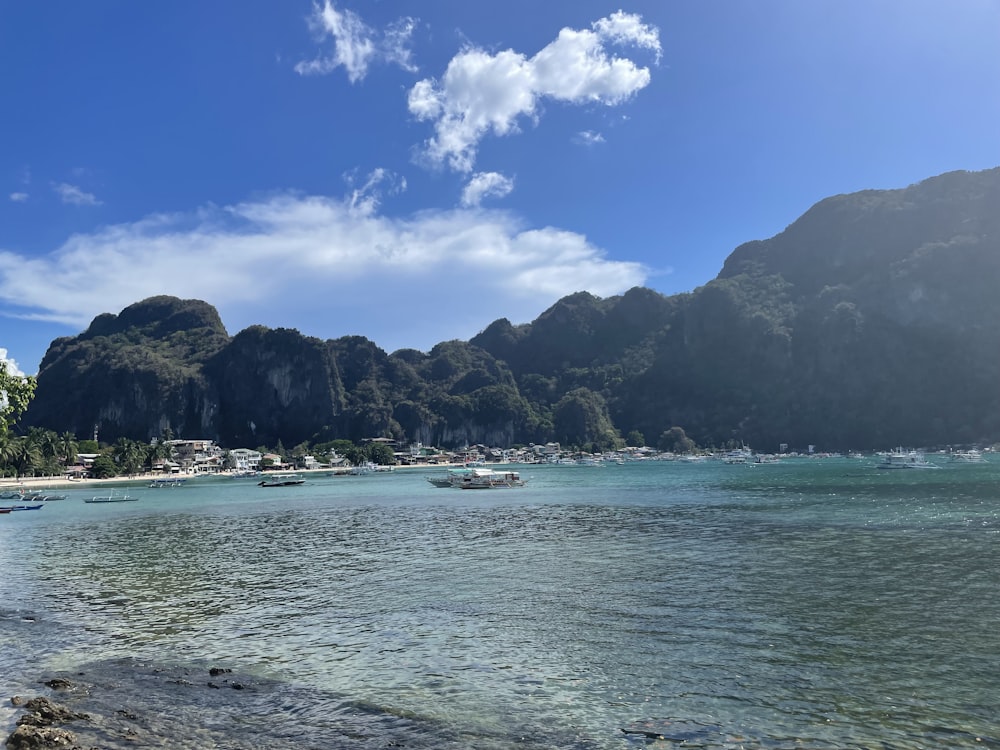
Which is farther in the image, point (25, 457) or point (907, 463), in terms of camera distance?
point (25, 457)

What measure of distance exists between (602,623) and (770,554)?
38.8 feet

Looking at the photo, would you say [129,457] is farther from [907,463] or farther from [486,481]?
[907,463]

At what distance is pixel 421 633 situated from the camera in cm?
1502

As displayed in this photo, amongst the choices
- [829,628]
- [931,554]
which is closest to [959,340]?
[931,554]

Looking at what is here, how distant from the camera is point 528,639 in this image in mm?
14461

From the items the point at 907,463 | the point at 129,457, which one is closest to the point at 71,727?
the point at 907,463

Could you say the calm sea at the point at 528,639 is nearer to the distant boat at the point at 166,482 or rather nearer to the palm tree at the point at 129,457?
the distant boat at the point at 166,482

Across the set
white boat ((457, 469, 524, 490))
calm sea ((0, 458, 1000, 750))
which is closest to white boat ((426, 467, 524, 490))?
white boat ((457, 469, 524, 490))

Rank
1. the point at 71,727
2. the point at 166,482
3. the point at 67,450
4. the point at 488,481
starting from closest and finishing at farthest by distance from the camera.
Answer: the point at 71,727 → the point at 488,481 → the point at 166,482 → the point at 67,450

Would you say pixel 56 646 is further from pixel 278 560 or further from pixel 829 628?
pixel 829 628

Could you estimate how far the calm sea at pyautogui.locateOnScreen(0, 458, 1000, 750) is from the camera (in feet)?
31.9

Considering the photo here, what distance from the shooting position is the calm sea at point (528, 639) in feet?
31.9

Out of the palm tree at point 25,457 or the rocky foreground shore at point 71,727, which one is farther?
the palm tree at point 25,457

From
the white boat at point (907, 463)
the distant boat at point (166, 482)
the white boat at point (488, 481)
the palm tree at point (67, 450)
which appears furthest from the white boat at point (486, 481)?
the palm tree at point (67, 450)
